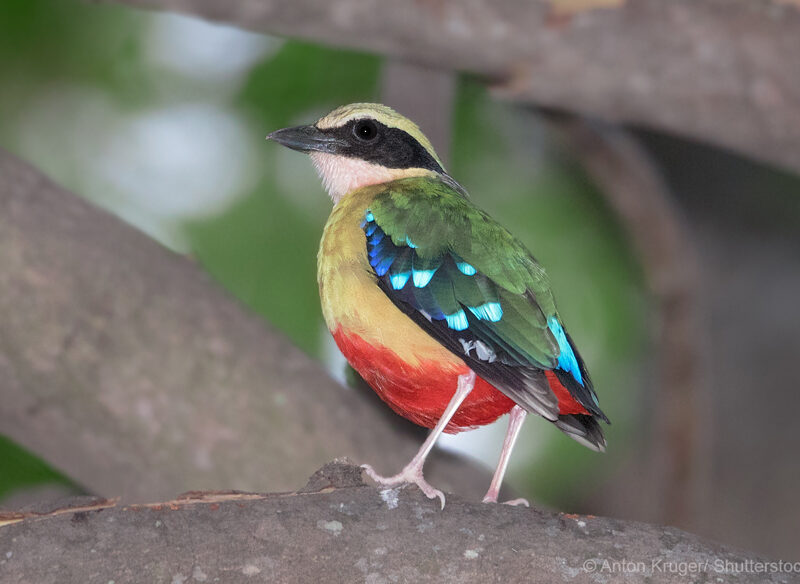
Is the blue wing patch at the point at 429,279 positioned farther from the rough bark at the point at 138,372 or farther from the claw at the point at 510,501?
the rough bark at the point at 138,372

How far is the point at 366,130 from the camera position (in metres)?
4.32

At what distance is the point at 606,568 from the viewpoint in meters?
3.16

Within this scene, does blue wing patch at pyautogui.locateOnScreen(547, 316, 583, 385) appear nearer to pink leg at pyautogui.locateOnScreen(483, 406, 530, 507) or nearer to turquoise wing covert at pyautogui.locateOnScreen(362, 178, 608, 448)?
turquoise wing covert at pyautogui.locateOnScreen(362, 178, 608, 448)

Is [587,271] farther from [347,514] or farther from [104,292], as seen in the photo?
[347,514]

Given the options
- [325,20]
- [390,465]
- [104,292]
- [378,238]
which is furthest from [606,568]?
[325,20]

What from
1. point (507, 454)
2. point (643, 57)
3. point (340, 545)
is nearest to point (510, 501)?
point (507, 454)

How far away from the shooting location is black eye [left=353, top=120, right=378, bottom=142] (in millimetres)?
4305

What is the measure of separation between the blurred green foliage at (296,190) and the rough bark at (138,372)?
425cm

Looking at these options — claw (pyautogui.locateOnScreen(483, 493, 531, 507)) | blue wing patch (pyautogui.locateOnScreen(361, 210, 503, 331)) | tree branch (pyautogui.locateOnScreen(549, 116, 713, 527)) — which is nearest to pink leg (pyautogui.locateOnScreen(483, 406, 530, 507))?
claw (pyautogui.locateOnScreen(483, 493, 531, 507))

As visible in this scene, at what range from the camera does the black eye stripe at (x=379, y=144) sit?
430 centimetres

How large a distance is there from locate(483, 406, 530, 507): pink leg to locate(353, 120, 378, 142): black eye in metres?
1.21

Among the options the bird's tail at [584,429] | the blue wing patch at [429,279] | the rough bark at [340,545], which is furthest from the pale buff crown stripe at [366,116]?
the rough bark at [340,545]

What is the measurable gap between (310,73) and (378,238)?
6255 millimetres

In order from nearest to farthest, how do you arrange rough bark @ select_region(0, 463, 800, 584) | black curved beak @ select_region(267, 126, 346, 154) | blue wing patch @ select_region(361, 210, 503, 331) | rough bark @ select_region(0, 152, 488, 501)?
rough bark @ select_region(0, 463, 800, 584) < blue wing patch @ select_region(361, 210, 503, 331) < black curved beak @ select_region(267, 126, 346, 154) < rough bark @ select_region(0, 152, 488, 501)
